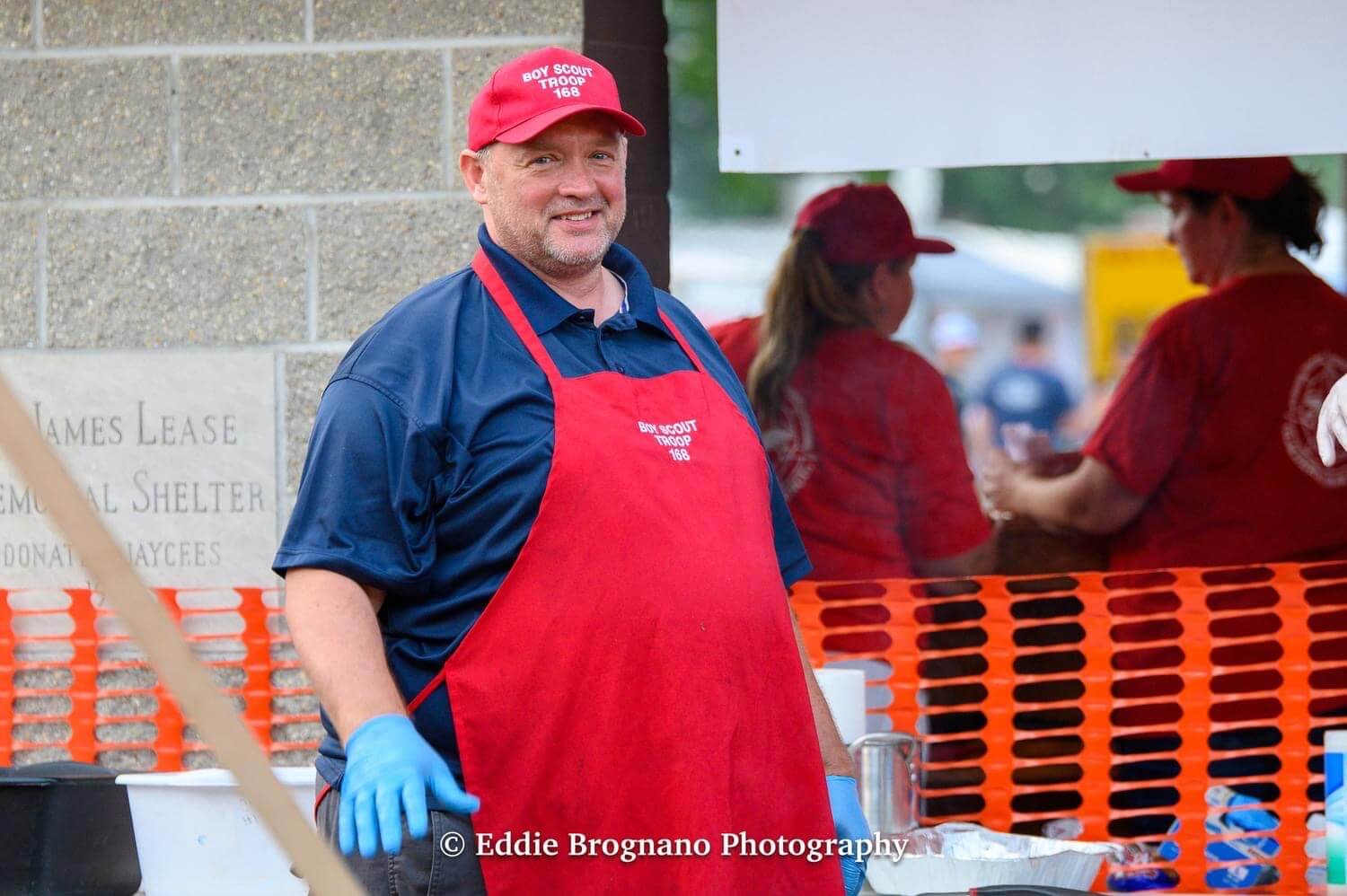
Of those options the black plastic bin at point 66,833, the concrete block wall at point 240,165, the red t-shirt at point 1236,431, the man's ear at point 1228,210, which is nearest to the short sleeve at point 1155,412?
the red t-shirt at point 1236,431

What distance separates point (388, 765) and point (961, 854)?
1.97 m

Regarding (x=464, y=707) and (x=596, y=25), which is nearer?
(x=464, y=707)

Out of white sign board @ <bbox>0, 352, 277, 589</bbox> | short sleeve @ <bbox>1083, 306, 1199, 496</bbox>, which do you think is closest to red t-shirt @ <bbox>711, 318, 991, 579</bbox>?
short sleeve @ <bbox>1083, 306, 1199, 496</bbox>

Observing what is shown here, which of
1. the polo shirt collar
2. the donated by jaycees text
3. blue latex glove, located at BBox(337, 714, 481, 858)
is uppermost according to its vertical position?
the polo shirt collar

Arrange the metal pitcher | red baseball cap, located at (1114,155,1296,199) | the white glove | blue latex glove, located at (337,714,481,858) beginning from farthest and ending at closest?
red baseball cap, located at (1114,155,1296,199) < the metal pitcher < the white glove < blue latex glove, located at (337,714,481,858)

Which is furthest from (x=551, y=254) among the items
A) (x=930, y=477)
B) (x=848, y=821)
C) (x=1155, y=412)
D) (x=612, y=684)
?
(x=1155, y=412)

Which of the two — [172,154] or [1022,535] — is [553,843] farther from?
[1022,535]

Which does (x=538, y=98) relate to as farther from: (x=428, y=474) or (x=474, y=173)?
(x=428, y=474)

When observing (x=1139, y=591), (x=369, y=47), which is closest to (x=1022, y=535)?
(x=1139, y=591)

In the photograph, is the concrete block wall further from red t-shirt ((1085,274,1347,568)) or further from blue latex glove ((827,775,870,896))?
red t-shirt ((1085,274,1347,568))

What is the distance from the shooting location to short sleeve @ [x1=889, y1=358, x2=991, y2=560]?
16.7 feet

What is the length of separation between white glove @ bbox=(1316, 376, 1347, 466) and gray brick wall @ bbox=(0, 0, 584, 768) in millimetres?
2043

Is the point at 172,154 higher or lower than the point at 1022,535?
higher

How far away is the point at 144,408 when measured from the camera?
424cm
